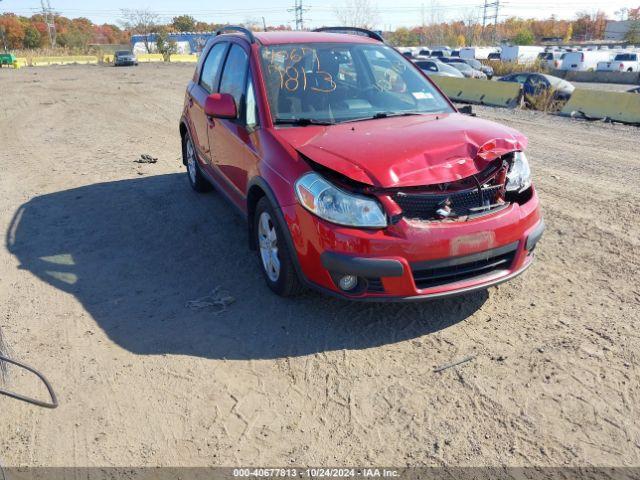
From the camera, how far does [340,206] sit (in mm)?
3211

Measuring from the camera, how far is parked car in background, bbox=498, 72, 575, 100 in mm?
15415

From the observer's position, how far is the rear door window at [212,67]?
5348 mm

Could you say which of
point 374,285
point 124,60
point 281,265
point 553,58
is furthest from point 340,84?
point 124,60

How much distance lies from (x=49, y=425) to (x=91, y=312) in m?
1.20

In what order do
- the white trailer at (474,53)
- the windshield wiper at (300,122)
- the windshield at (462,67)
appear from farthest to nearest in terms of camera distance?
the white trailer at (474,53)
the windshield at (462,67)
the windshield wiper at (300,122)

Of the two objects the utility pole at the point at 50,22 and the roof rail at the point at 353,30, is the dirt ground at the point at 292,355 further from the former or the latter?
the utility pole at the point at 50,22

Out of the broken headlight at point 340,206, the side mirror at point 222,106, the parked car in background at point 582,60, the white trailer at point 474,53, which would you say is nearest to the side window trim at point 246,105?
the side mirror at point 222,106

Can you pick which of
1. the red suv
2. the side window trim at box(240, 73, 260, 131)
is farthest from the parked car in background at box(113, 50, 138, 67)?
the side window trim at box(240, 73, 260, 131)

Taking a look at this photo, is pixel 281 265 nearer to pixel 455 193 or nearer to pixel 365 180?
pixel 365 180

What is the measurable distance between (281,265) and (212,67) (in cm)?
286

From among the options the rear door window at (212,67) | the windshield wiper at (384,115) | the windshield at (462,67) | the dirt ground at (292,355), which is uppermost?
the rear door window at (212,67)

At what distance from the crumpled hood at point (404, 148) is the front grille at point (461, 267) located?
1.62 feet

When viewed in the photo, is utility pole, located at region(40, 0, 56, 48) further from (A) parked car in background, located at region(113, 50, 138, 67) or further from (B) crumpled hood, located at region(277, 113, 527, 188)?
(B) crumpled hood, located at region(277, 113, 527, 188)

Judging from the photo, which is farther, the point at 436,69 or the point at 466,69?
the point at 466,69
